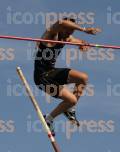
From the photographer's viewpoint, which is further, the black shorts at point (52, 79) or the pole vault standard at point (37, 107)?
the black shorts at point (52, 79)

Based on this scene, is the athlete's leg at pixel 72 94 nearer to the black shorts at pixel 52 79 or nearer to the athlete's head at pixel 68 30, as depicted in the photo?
the black shorts at pixel 52 79

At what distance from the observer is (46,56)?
12273 millimetres

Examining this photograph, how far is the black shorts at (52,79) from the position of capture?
12.3 m

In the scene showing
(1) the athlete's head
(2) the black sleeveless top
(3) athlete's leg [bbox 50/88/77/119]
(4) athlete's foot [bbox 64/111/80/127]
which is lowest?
(4) athlete's foot [bbox 64/111/80/127]

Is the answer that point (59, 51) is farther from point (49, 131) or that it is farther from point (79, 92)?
point (49, 131)

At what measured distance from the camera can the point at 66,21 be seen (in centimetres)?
1188

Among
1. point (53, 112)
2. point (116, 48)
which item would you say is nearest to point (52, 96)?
point (53, 112)

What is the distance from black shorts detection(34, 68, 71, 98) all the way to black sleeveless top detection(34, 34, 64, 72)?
0.13 metres

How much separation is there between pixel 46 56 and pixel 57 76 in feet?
1.85

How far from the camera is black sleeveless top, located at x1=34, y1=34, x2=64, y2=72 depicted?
1229 cm

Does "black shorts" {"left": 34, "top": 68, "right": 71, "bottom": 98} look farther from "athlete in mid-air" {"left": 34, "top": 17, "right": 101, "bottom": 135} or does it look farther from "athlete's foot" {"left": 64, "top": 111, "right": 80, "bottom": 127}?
"athlete's foot" {"left": 64, "top": 111, "right": 80, "bottom": 127}

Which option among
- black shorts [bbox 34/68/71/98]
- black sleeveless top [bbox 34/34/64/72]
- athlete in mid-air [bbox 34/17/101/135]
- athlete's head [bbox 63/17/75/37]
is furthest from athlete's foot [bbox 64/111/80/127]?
athlete's head [bbox 63/17/75/37]

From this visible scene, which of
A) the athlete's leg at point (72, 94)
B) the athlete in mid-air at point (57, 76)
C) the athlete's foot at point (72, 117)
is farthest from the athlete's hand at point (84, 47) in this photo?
the athlete's foot at point (72, 117)

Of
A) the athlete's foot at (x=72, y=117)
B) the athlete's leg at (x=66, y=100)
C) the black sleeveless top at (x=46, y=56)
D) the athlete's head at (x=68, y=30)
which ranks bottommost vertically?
the athlete's foot at (x=72, y=117)
